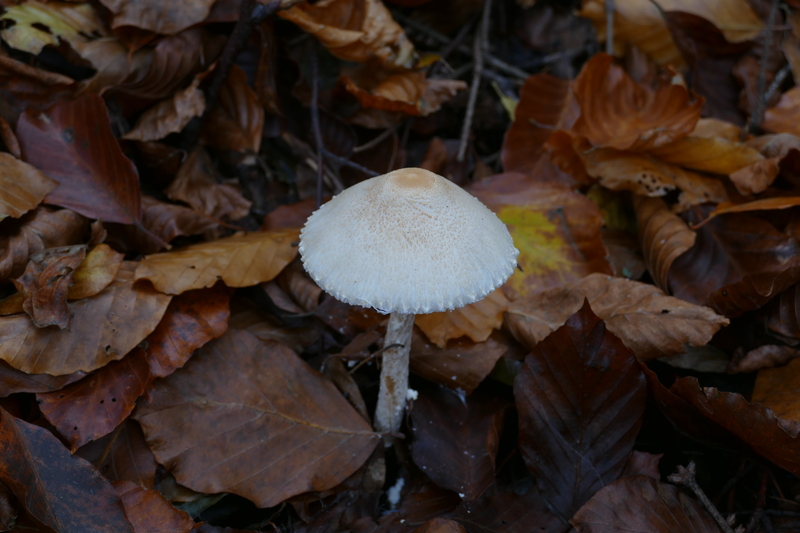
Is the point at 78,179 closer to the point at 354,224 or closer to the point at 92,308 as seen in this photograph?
the point at 92,308

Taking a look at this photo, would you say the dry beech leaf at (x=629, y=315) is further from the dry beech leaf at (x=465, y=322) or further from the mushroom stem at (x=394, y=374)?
the mushroom stem at (x=394, y=374)

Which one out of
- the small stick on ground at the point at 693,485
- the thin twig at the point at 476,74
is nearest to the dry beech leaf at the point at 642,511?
the small stick on ground at the point at 693,485

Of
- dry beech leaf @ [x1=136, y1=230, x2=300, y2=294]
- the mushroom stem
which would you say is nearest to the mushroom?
the mushroom stem

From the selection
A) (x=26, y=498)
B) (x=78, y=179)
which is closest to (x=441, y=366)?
(x=26, y=498)

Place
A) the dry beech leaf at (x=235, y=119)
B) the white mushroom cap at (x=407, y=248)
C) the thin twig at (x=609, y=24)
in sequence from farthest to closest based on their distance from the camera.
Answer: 1. the thin twig at (x=609, y=24)
2. the dry beech leaf at (x=235, y=119)
3. the white mushroom cap at (x=407, y=248)

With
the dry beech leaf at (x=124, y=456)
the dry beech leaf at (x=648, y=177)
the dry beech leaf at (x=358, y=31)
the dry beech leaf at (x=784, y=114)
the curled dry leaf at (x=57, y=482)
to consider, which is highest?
the dry beech leaf at (x=358, y=31)

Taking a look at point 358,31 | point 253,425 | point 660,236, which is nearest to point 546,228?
point 660,236

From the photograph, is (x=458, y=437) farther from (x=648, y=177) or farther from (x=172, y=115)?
(x=172, y=115)
